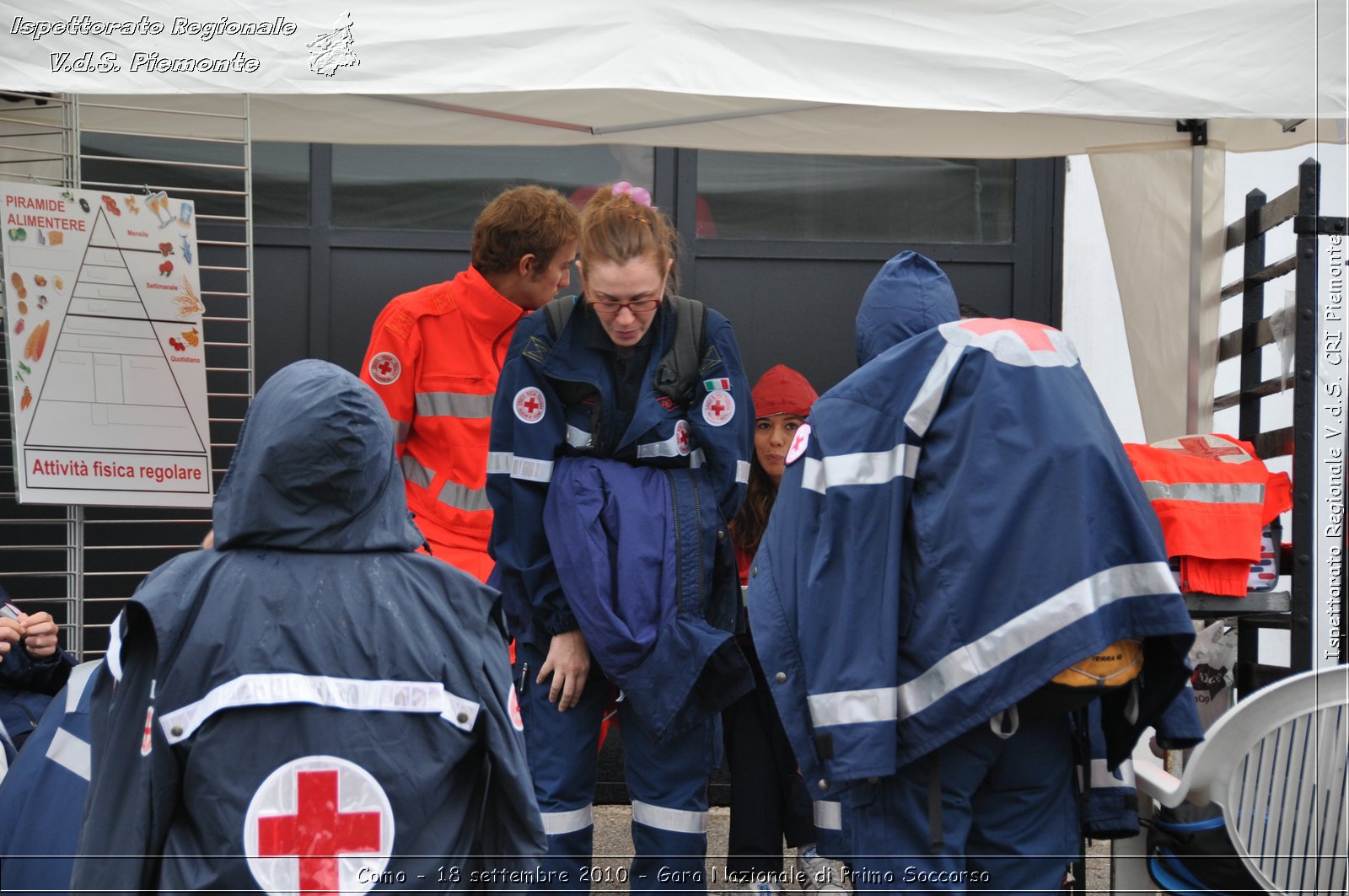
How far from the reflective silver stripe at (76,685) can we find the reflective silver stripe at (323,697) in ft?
2.04

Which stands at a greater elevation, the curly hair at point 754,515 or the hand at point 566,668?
the curly hair at point 754,515

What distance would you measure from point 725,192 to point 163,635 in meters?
3.86

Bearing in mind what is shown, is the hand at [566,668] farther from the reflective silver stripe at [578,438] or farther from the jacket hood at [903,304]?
the jacket hood at [903,304]

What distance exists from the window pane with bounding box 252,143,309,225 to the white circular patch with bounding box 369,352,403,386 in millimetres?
1803

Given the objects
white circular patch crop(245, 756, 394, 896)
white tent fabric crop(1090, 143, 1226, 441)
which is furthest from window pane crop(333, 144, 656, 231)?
white circular patch crop(245, 756, 394, 896)

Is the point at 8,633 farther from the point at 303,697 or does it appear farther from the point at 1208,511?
the point at 1208,511

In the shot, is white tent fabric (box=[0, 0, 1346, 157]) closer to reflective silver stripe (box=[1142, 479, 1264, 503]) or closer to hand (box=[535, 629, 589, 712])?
reflective silver stripe (box=[1142, 479, 1264, 503])

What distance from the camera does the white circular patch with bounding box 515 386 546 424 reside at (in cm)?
325

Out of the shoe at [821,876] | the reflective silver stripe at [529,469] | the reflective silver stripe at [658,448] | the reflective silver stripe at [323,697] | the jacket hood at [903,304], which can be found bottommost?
the shoe at [821,876]

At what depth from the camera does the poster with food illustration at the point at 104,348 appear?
3.66 meters

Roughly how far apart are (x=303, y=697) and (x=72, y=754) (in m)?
0.74

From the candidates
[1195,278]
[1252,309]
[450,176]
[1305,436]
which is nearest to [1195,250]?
[1195,278]

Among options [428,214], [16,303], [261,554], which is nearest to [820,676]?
[261,554]

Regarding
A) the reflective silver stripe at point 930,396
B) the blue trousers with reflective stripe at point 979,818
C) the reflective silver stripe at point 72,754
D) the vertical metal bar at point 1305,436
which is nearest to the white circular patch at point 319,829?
the reflective silver stripe at point 72,754
